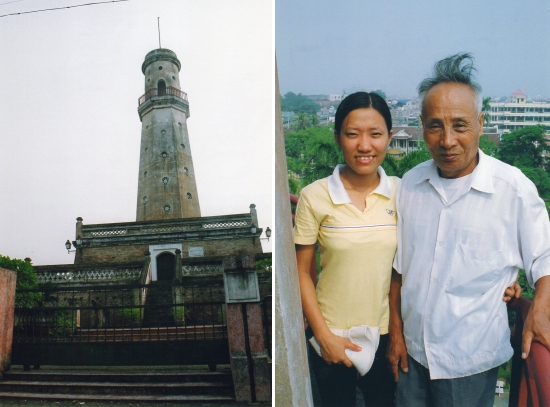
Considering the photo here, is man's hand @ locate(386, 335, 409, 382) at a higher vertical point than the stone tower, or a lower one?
lower

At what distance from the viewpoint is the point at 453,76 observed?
2.72 metres

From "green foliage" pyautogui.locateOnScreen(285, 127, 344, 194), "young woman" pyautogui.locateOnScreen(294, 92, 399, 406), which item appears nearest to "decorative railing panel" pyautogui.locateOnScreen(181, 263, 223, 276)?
"green foliage" pyautogui.locateOnScreen(285, 127, 344, 194)

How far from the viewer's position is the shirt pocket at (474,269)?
266cm

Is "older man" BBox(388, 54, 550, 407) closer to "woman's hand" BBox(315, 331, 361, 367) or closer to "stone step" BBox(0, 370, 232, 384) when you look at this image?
"woman's hand" BBox(315, 331, 361, 367)

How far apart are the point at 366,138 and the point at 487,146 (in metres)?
0.67

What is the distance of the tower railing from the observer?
5484 millimetres

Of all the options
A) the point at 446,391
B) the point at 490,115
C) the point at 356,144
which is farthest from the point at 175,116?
the point at 446,391

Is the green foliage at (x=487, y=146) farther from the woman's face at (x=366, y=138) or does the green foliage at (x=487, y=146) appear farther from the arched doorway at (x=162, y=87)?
the arched doorway at (x=162, y=87)

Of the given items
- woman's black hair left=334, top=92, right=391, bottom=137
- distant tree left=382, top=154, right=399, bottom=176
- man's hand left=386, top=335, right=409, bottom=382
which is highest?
woman's black hair left=334, top=92, right=391, bottom=137

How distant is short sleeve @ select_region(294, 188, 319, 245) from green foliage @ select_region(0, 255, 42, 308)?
3551 millimetres

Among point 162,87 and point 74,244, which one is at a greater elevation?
point 162,87

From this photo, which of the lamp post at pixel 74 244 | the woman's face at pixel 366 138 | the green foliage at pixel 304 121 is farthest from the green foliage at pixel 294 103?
the lamp post at pixel 74 244

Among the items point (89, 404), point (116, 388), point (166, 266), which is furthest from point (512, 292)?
point (166, 266)

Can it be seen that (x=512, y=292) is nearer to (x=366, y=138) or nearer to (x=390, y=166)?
(x=390, y=166)
